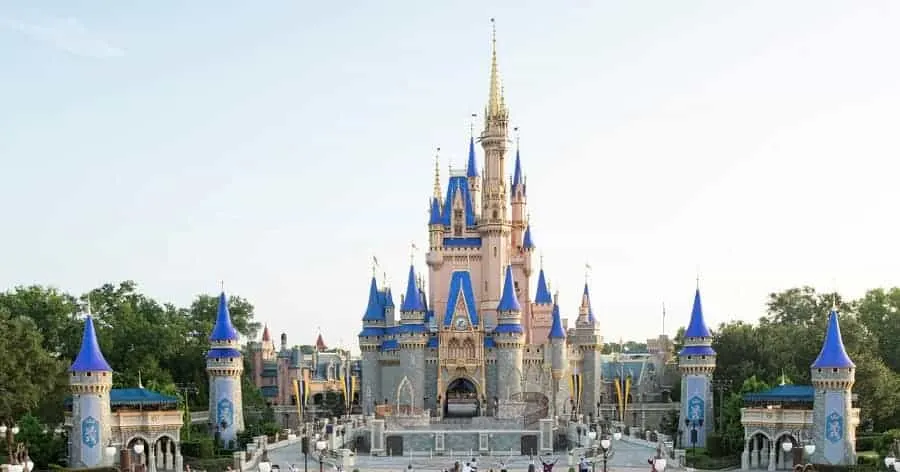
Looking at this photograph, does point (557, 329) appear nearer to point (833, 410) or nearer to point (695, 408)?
point (695, 408)

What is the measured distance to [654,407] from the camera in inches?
3408

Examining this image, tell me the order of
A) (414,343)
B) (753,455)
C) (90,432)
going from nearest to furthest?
(90,432), (753,455), (414,343)

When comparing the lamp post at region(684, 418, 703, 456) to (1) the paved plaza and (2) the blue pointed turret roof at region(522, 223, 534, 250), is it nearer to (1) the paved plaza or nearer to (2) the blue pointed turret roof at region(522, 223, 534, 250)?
(1) the paved plaza

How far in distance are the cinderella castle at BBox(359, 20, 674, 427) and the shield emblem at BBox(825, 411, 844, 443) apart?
24141 mm

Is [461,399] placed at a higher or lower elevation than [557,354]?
lower

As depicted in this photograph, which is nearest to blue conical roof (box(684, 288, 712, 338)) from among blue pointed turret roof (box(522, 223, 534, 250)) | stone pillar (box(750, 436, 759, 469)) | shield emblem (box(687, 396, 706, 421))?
shield emblem (box(687, 396, 706, 421))

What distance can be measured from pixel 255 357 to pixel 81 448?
42.0 m

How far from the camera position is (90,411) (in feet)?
184

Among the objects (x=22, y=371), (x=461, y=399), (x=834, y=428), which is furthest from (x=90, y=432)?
(x=834, y=428)

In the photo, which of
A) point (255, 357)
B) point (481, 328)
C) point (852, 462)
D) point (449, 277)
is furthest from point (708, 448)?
point (255, 357)

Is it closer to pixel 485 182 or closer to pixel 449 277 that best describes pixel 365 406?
pixel 449 277

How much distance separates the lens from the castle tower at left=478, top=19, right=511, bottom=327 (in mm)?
85062

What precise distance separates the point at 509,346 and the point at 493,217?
10.6 meters

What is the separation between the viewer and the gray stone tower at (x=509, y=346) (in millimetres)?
79250
